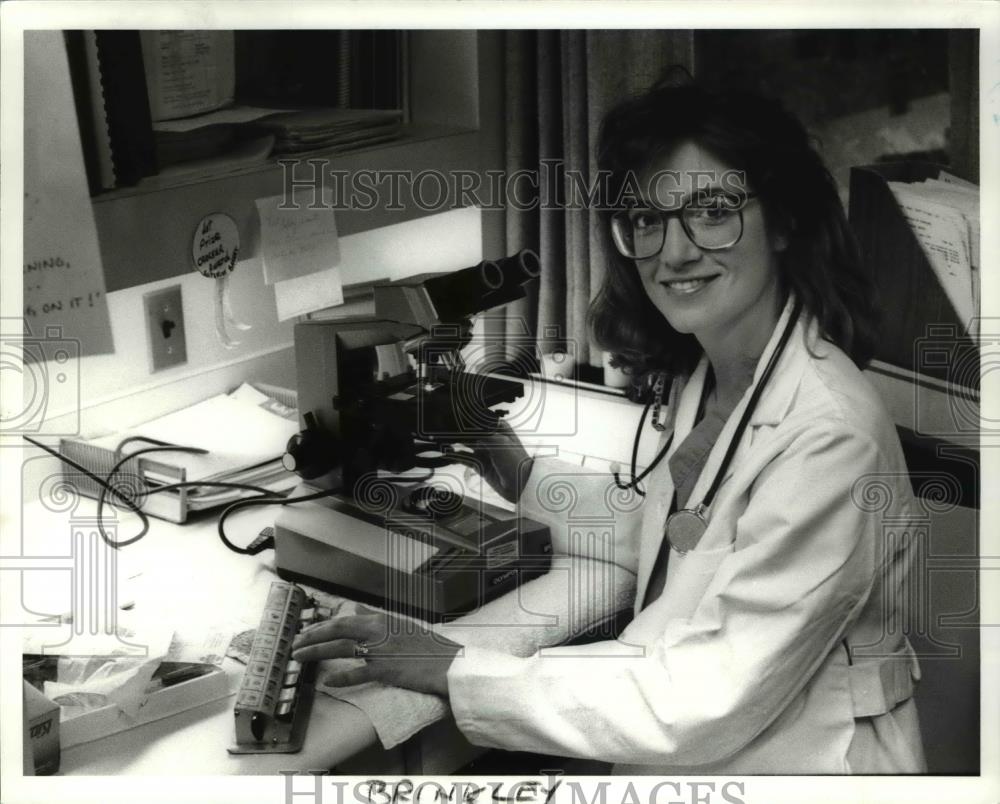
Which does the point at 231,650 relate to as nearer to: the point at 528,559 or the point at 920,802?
the point at 528,559

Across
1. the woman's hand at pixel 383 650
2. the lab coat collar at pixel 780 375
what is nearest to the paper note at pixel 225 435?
the woman's hand at pixel 383 650

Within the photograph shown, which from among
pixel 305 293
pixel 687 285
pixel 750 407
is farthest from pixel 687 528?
pixel 305 293

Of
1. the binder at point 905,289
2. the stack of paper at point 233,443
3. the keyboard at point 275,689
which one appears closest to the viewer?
the keyboard at point 275,689

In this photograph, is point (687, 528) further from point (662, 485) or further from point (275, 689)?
point (275, 689)

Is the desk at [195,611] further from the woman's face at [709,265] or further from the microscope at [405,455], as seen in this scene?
the woman's face at [709,265]

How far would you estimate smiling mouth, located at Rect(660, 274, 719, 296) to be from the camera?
49.7 inches

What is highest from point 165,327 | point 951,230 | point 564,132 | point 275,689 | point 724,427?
point 564,132

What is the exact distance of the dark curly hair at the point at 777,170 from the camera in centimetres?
123

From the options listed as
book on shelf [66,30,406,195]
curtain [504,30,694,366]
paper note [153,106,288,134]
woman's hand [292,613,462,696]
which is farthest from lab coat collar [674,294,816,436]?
paper note [153,106,288,134]

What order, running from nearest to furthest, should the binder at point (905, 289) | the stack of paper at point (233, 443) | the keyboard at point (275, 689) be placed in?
the keyboard at point (275, 689), the binder at point (905, 289), the stack of paper at point (233, 443)

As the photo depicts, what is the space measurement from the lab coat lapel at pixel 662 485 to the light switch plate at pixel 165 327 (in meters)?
0.63

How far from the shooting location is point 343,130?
129 cm

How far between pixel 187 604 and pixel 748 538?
0.67 m

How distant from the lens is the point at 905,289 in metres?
1.27
